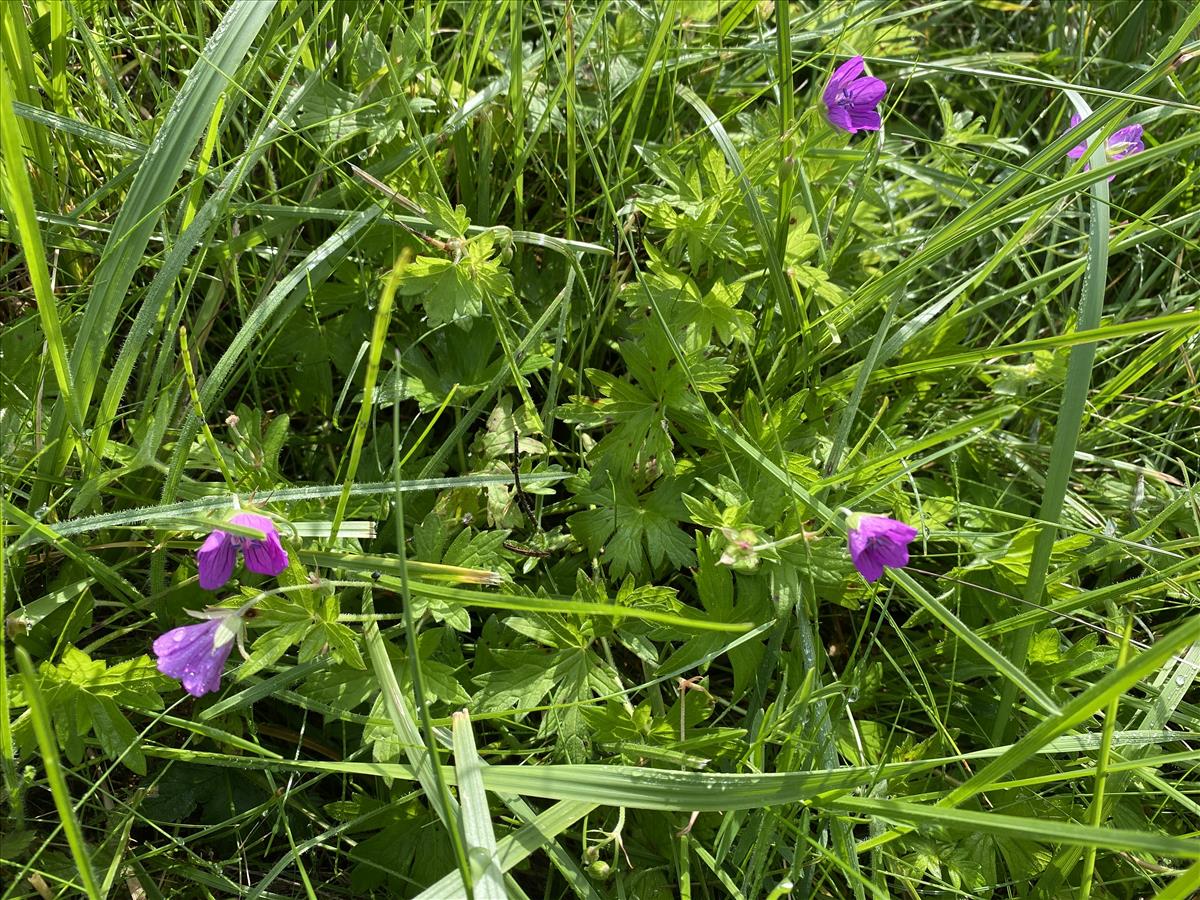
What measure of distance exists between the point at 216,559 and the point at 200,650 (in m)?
0.16

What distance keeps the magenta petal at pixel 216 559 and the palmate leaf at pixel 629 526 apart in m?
0.71

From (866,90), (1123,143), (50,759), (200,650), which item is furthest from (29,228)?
(1123,143)

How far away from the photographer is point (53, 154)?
6.92 feet

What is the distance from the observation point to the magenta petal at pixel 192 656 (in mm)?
1558

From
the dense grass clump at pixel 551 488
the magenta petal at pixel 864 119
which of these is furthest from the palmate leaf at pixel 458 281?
the magenta petal at pixel 864 119

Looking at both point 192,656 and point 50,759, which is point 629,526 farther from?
point 50,759

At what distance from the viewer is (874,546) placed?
1.66 meters

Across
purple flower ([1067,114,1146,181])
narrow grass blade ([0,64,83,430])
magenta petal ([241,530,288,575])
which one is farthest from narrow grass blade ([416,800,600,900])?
purple flower ([1067,114,1146,181])

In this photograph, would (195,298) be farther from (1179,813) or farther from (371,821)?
(1179,813)

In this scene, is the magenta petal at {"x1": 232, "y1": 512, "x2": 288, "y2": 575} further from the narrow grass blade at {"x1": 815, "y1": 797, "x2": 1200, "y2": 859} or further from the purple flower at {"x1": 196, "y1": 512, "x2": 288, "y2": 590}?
the narrow grass blade at {"x1": 815, "y1": 797, "x2": 1200, "y2": 859}

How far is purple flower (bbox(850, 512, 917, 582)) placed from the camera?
5.37 ft

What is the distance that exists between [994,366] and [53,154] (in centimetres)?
227

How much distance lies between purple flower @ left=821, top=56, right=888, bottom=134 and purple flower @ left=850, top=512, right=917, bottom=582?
0.93 meters

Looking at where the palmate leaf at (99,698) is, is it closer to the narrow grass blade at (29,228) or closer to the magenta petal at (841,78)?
the narrow grass blade at (29,228)
